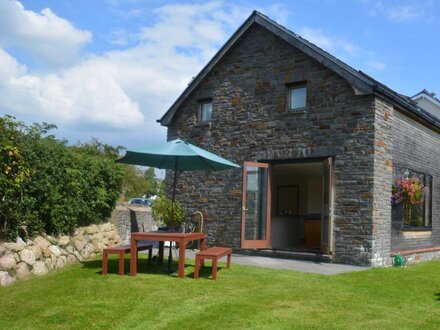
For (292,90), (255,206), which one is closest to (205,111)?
(292,90)

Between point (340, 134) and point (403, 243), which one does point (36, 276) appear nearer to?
point (340, 134)

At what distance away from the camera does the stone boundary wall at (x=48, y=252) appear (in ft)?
25.8

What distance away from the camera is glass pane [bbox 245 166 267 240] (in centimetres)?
1241

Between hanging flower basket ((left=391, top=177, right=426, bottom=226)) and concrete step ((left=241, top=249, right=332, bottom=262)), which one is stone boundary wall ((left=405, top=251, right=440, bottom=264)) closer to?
hanging flower basket ((left=391, top=177, right=426, bottom=226))

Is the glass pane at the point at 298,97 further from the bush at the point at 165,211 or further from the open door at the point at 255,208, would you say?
the bush at the point at 165,211

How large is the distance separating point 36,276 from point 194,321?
381 cm

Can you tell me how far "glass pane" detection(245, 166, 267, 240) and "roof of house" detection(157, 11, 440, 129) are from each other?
3.20 metres

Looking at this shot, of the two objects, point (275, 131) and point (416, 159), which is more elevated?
point (275, 131)

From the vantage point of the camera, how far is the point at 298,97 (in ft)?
41.8

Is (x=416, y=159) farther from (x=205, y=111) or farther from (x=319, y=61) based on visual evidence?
(x=205, y=111)

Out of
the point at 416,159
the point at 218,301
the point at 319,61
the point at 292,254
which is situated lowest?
the point at 218,301

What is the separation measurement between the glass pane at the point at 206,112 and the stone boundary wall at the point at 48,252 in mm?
4782

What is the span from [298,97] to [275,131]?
3.48 feet

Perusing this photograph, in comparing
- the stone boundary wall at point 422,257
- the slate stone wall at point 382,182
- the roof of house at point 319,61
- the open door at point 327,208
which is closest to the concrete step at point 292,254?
the open door at point 327,208
